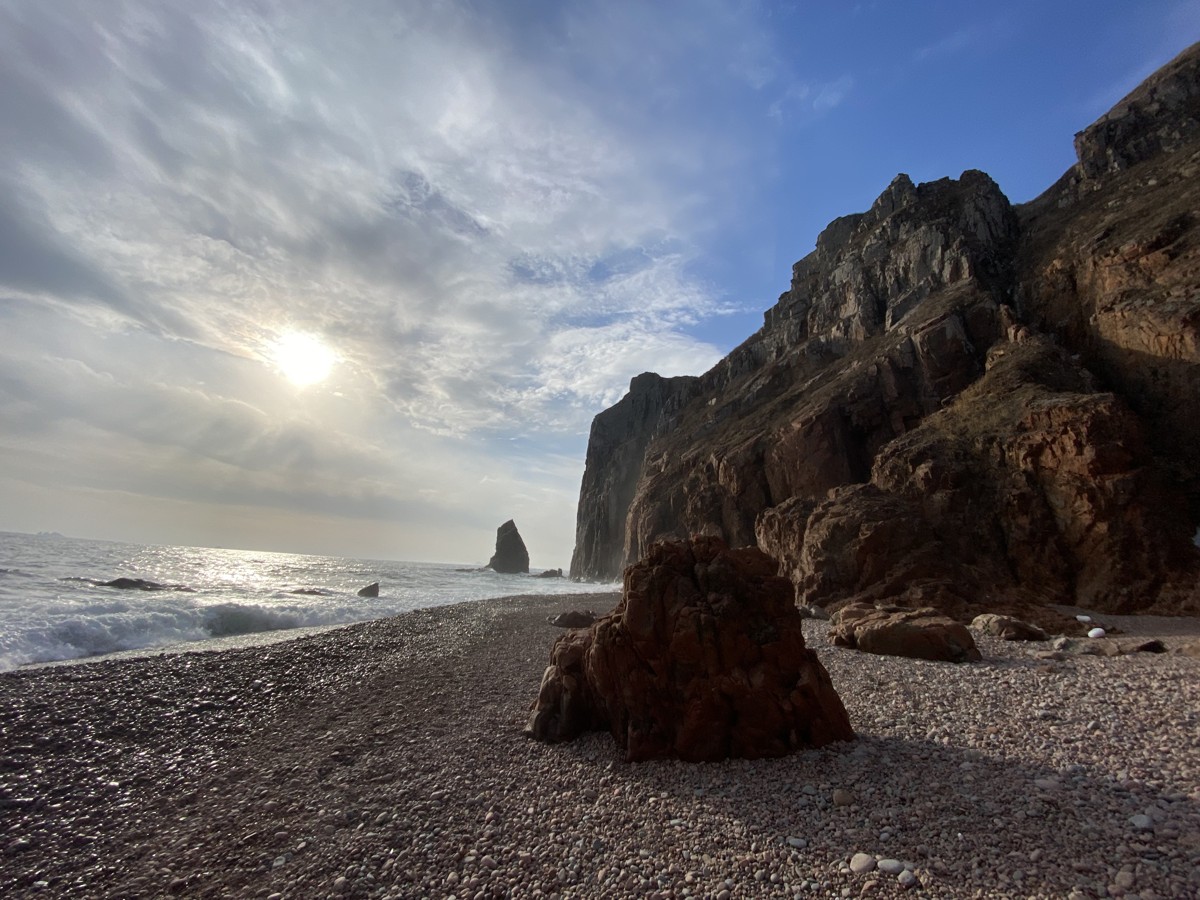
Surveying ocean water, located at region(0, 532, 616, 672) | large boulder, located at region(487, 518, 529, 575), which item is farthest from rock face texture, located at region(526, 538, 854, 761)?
large boulder, located at region(487, 518, 529, 575)

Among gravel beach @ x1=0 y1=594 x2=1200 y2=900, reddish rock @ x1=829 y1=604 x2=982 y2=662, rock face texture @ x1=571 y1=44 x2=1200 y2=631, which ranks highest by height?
rock face texture @ x1=571 y1=44 x2=1200 y2=631

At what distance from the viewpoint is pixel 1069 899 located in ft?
16.4

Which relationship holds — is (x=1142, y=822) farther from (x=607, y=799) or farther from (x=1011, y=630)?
(x=1011, y=630)

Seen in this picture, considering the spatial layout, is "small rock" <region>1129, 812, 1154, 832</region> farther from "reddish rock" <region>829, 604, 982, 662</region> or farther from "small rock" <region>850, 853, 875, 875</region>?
"reddish rock" <region>829, 604, 982, 662</region>

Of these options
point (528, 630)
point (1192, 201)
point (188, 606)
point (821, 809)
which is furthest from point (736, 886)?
point (1192, 201)

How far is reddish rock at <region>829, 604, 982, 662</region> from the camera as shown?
575 inches

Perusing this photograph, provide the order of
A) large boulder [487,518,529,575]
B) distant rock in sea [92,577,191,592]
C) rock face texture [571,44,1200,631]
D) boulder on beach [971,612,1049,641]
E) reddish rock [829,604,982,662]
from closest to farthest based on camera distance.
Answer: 1. reddish rock [829,604,982,662]
2. boulder on beach [971,612,1049,641]
3. rock face texture [571,44,1200,631]
4. distant rock in sea [92,577,191,592]
5. large boulder [487,518,529,575]

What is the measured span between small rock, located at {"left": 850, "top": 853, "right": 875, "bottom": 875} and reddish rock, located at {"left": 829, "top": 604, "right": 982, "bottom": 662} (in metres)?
10.7

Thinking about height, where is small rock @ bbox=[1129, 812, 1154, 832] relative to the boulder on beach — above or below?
below

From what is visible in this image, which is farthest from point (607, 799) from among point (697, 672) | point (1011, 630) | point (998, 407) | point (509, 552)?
point (509, 552)

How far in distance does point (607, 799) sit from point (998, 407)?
2821cm

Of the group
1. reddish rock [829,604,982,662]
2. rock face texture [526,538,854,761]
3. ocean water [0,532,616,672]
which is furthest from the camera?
ocean water [0,532,616,672]

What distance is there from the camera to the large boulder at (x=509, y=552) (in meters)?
144

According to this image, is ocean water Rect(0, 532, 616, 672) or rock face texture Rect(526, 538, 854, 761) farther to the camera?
ocean water Rect(0, 532, 616, 672)
